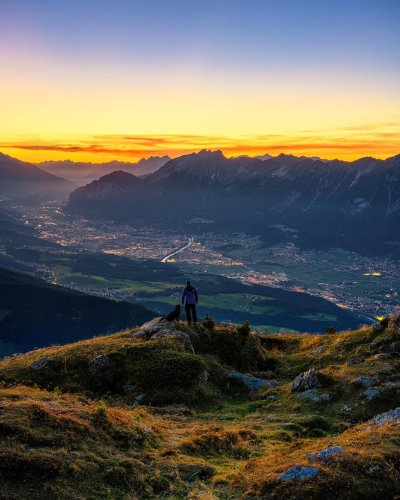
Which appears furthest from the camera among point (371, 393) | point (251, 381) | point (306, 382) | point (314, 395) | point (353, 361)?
point (353, 361)

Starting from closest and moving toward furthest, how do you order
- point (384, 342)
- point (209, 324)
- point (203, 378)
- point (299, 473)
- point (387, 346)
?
point (299, 473) → point (203, 378) → point (387, 346) → point (384, 342) → point (209, 324)

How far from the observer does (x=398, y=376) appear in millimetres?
25484

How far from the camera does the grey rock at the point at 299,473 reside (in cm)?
1329

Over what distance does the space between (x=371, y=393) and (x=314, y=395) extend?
2919 mm

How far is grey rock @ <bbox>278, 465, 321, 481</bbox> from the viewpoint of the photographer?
13.3m

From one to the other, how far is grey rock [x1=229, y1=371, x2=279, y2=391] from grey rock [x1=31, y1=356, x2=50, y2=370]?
11.6 metres

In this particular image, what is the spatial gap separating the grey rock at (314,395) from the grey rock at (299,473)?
10636 mm

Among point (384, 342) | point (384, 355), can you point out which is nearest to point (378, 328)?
point (384, 342)

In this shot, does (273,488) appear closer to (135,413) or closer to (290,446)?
(290,446)

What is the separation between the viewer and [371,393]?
23.1 metres

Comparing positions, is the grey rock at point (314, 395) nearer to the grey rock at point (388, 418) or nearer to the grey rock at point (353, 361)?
the grey rock at point (388, 418)

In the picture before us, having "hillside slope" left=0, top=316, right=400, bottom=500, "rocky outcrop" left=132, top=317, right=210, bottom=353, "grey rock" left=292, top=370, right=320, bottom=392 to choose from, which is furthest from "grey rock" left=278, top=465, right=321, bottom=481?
"rocky outcrop" left=132, top=317, right=210, bottom=353

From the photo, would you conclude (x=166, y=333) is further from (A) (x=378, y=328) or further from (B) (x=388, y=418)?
(B) (x=388, y=418)

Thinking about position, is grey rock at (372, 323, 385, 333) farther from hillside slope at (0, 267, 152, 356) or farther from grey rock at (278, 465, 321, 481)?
hillside slope at (0, 267, 152, 356)
